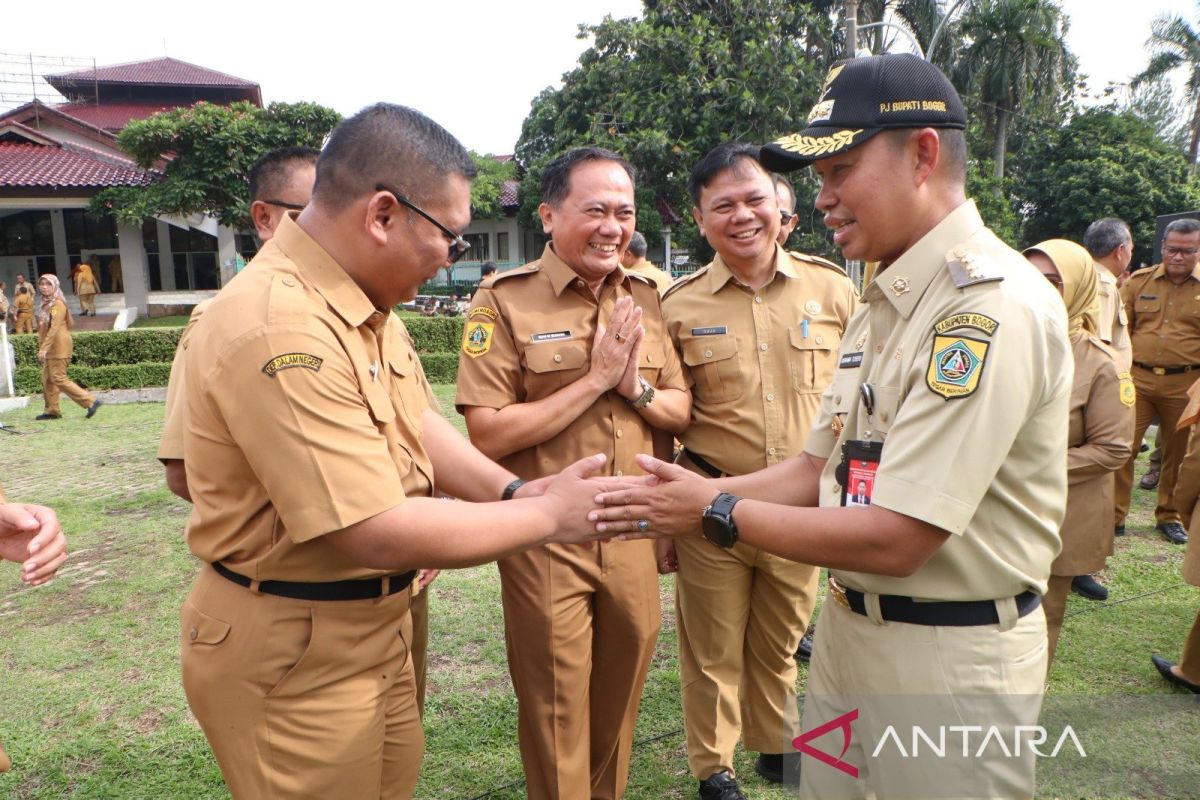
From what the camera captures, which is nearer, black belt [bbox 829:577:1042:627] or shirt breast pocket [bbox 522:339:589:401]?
black belt [bbox 829:577:1042:627]

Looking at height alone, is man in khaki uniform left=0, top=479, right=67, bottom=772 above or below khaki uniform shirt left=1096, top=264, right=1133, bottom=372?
below

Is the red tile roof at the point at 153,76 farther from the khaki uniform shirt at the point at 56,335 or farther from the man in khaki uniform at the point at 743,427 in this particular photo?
the man in khaki uniform at the point at 743,427

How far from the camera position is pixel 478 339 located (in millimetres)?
2861

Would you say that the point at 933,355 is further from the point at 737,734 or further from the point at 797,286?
the point at 737,734

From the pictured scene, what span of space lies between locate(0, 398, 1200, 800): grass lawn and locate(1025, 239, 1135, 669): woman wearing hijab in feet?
2.32

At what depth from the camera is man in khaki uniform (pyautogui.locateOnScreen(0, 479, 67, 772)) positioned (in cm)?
182

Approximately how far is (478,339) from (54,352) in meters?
11.2

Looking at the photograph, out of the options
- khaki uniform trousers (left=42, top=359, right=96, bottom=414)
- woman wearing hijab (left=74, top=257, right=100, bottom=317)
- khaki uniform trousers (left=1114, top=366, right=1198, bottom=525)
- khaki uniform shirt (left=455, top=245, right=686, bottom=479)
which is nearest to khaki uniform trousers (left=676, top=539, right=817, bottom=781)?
khaki uniform shirt (left=455, top=245, right=686, bottom=479)

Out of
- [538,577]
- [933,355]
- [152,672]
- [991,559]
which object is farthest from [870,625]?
[152,672]

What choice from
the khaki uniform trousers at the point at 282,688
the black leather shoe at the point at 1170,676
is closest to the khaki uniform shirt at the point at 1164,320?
the black leather shoe at the point at 1170,676

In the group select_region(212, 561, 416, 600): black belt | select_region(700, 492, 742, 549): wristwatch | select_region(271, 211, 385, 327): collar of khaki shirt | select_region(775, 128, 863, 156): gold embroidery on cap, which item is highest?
select_region(775, 128, 863, 156): gold embroidery on cap

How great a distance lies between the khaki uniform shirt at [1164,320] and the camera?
21.3 ft

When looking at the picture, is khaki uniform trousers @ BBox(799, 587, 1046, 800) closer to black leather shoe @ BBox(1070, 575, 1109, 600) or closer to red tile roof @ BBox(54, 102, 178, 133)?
black leather shoe @ BBox(1070, 575, 1109, 600)
